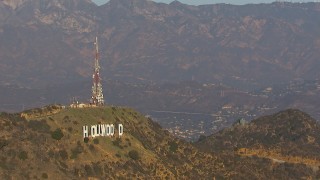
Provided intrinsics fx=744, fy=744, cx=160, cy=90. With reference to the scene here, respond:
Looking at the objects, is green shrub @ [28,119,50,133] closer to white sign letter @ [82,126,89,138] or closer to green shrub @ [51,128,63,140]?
green shrub @ [51,128,63,140]

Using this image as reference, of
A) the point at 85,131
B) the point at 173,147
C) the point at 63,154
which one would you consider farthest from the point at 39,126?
the point at 173,147

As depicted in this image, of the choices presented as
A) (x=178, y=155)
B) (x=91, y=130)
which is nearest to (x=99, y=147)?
(x=91, y=130)

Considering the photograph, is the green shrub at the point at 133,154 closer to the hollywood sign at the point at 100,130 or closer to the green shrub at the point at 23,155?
the hollywood sign at the point at 100,130

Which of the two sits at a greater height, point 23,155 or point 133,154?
point 23,155

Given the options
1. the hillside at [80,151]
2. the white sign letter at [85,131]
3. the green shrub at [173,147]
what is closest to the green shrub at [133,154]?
the hillside at [80,151]

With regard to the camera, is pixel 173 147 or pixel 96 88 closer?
pixel 96 88

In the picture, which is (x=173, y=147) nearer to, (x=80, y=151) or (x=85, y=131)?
(x=85, y=131)
